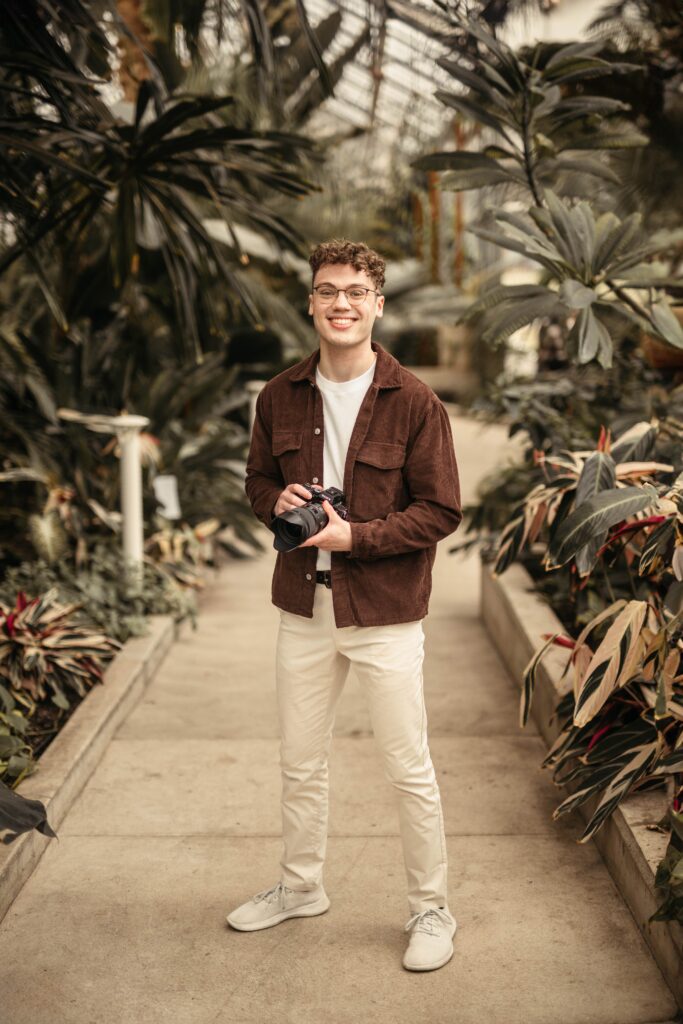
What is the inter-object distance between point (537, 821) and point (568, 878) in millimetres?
388

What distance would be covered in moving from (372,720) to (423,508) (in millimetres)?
511

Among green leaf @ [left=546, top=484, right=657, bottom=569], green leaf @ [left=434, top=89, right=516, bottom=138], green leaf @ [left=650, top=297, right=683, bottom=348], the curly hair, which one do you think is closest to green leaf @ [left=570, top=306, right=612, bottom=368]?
green leaf @ [left=650, top=297, right=683, bottom=348]

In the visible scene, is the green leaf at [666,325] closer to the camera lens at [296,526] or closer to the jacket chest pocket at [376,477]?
the jacket chest pocket at [376,477]

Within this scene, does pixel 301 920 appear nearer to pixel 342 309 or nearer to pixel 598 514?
pixel 598 514

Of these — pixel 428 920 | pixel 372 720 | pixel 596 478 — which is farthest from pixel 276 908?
pixel 596 478

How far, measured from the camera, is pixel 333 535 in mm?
2520

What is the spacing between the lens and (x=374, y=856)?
335 cm

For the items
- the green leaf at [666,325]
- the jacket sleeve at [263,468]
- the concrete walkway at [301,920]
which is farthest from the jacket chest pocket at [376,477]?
the green leaf at [666,325]

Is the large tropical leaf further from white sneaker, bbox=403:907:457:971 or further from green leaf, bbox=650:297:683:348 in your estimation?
white sneaker, bbox=403:907:457:971

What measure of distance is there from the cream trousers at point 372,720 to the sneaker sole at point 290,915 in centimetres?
15

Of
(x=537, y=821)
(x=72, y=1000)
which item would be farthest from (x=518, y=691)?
(x=72, y=1000)

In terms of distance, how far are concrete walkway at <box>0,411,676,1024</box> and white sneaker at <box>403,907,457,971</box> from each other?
0.03 meters

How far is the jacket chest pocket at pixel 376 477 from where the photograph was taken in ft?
8.63

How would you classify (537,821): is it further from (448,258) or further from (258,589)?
(448,258)
